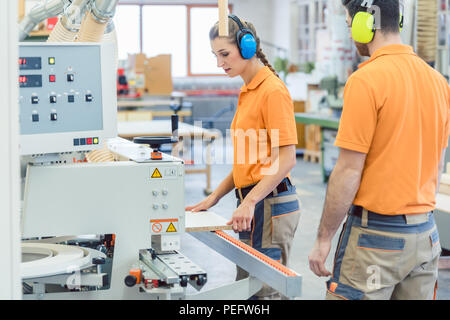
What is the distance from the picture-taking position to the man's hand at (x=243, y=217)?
210 centimetres

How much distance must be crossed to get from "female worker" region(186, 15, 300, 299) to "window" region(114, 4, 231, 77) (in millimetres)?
10579

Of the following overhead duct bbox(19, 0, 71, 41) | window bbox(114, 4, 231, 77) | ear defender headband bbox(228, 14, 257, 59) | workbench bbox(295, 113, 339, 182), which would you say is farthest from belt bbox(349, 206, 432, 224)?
window bbox(114, 4, 231, 77)

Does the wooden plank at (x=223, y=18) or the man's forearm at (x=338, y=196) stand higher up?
the wooden plank at (x=223, y=18)

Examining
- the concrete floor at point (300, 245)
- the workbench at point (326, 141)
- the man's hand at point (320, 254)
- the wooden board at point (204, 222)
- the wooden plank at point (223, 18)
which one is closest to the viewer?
the wooden plank at point (223, 18)

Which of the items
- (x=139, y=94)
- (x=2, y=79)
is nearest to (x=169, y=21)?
(x=139, y=94)

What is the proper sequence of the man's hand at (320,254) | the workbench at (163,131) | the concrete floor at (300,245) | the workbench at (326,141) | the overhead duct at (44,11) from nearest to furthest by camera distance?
the man's hand at (320,254), the overhead duct at (44,11), the concrete floor at (300,245), the workbench at (163,131), the workbench at (326,141)

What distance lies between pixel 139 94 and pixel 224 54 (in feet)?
23.9

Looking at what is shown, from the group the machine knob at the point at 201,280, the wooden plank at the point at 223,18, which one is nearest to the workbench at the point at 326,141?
the machine knob at the point at 201,280

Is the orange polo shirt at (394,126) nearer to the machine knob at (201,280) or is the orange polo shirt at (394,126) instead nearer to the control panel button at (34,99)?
the machine knob at (201,280)

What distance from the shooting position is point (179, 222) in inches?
75.7

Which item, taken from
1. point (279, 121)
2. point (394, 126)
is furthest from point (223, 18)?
point (279, 121)

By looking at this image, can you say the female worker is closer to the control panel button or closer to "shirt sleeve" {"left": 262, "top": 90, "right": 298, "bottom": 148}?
"shirt sleeve" {"left": 262, "top": 90, "right": 298, "bottom": 148}

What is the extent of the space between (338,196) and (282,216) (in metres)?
0.49

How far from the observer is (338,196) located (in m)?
1.76
